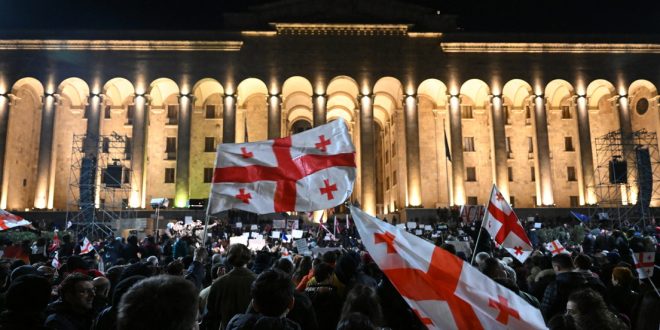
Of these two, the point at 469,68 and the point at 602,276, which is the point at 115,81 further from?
the point at 602,276

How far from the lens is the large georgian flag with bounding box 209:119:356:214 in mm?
7465

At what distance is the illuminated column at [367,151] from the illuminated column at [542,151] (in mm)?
13022

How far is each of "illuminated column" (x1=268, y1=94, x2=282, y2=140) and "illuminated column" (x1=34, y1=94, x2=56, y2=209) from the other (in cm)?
1647

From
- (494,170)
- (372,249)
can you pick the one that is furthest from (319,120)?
(372,249)

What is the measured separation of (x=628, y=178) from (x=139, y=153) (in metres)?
38.2

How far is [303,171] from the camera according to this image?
758 centimetres

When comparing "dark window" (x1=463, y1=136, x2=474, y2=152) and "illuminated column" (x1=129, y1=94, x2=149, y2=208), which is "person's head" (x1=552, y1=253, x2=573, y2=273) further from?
"dark window" (x1=463, y1=136, x2=474, y2=152)

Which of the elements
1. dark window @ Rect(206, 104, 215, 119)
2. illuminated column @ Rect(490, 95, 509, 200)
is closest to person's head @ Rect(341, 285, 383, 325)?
illuminated column @ Rect(490, 95, 509, 200)

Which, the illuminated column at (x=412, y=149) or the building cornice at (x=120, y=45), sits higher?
the building cornice at (x=120, y=45)

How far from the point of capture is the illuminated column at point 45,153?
38.2 meters

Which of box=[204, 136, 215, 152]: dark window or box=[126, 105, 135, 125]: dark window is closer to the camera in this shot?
box=[126, 105, 135, 125]: dark window

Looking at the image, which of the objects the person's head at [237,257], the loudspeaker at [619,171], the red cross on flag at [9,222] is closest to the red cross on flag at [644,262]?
the person's head at [237,257]

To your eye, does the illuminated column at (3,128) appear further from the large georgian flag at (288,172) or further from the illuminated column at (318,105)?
the large georgian flag at (288,172)

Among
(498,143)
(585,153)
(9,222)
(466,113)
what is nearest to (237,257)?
(9,222)
